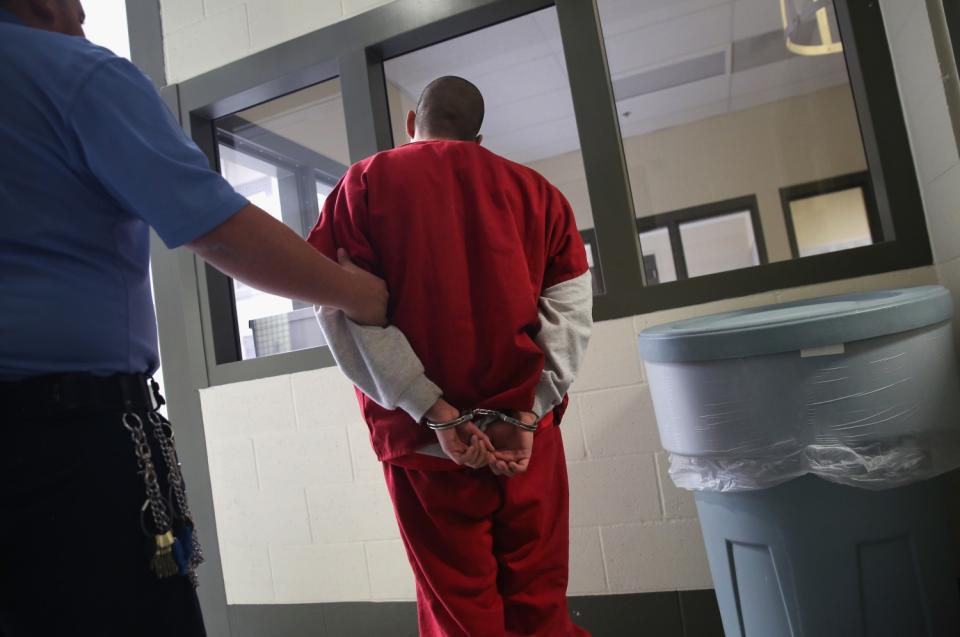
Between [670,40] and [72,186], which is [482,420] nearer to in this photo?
[72,186]

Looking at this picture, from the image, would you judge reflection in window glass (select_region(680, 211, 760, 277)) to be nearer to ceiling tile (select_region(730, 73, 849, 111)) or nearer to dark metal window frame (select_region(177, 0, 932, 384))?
ceiling tile (select_region(730, 73, 849, 111))

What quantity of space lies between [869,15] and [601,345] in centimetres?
120

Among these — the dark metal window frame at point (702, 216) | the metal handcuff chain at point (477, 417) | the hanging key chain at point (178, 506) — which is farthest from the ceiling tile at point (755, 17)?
the hanging key chain at point (178, 506)

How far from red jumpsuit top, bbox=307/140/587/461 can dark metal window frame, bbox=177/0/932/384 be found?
2.75 ft

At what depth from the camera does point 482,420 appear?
1066 mm

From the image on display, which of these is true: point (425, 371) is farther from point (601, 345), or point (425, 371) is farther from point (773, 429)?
point (601, 345)

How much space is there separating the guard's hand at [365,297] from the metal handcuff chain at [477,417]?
20 cm

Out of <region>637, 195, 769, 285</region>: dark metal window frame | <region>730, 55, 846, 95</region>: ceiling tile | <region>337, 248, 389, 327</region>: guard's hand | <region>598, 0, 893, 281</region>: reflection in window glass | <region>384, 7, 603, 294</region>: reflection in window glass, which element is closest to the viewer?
<region>337, 248, 389, 327</region>: guard's hand

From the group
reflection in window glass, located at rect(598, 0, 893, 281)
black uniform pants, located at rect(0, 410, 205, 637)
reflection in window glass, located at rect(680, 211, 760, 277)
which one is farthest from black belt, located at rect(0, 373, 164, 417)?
reflection in window glass, located at rect(680, 211, 760, 277)

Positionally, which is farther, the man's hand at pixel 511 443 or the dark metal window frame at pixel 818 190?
the dark metal window frame at pixel 818 190

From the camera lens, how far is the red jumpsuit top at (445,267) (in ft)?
3.45

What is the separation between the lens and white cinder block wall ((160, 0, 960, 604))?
1.66m

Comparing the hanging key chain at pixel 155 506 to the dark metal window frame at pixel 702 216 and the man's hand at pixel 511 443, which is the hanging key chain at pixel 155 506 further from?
the dark metal window frame at pixel 702 216

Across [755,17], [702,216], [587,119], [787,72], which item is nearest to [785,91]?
[787,72]
